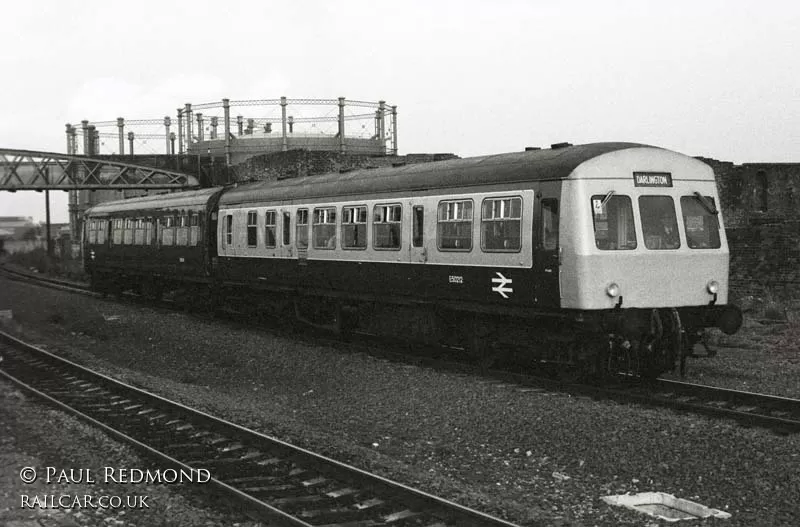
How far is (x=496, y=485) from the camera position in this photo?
7480 millimetres

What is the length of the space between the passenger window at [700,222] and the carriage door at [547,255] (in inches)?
72.9

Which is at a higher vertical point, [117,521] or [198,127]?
[198,127]

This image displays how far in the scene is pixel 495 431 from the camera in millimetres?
9328

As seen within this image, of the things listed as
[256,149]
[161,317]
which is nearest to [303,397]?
[161,317]

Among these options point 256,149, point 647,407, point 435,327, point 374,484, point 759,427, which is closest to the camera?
point 374,484

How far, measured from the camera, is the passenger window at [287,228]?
17.8 metres

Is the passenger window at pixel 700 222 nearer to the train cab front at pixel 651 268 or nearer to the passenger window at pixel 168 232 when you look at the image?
the train cab front at pixel 651 268

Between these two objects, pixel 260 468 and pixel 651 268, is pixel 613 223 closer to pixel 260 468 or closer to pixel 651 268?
pixel 651 268

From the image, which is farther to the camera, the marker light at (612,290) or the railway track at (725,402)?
the marker light at (612,290)

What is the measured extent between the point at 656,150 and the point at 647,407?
349cm

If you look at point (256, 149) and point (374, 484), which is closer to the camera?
point (374, 484)

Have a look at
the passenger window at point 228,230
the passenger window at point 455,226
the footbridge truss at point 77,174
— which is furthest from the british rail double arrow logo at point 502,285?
the footbridge truss at point 77,174

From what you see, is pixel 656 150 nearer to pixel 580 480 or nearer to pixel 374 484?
pixel 580 480

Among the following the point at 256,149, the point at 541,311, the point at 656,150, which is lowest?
the point at 541,311
